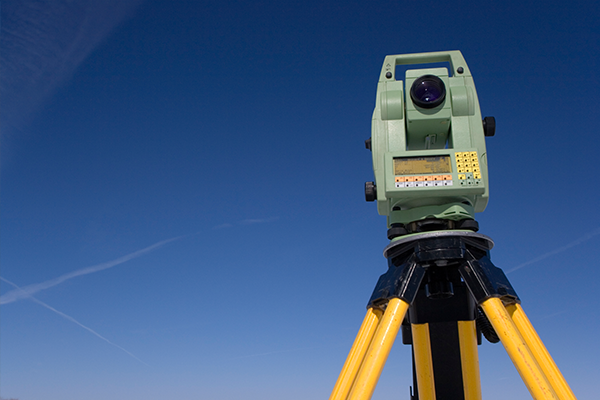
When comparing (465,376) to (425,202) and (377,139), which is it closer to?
(425,202)

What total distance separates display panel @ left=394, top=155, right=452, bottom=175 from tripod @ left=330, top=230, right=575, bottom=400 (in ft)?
1.63

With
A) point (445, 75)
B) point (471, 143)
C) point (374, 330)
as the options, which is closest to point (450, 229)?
point (471, 143)

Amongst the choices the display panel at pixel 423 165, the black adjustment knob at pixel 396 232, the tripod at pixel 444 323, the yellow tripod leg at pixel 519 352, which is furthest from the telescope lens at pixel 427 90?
the yellow tripod leg at pixel 519 352

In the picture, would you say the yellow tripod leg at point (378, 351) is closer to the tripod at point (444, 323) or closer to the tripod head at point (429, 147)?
the tripod at point (444, 323)

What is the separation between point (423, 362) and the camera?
347 cm

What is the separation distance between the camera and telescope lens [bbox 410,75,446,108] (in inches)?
144

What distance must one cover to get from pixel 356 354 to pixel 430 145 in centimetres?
204

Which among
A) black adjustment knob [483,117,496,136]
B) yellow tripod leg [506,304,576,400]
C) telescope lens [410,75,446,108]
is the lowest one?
yellow tripod leg [506,304,576,400]

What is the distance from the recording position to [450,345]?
3.43 metres

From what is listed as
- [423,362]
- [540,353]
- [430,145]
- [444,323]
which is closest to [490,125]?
[430,145]

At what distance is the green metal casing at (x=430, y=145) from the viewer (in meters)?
3.27

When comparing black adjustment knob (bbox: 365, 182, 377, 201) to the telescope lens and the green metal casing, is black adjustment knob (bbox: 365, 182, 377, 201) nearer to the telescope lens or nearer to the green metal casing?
the green metal casing

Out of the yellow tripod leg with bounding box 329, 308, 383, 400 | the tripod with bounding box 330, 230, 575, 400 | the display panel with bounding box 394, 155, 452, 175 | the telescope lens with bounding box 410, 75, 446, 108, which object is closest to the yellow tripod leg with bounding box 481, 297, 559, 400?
the tripod with bounding box 330, 230, 575, 400

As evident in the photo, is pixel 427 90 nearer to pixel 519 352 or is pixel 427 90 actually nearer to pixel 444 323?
pixel 444 323
